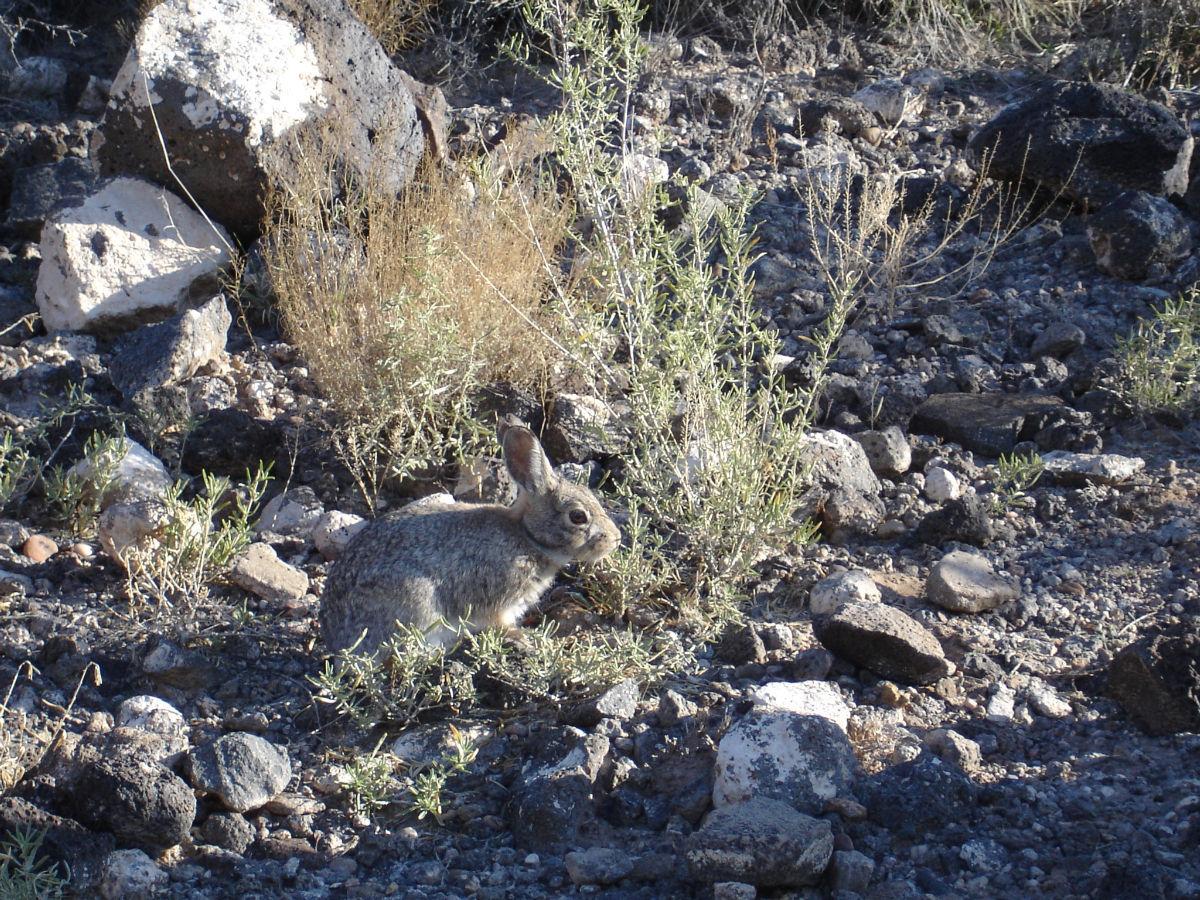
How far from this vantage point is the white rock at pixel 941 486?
5336 millimetres

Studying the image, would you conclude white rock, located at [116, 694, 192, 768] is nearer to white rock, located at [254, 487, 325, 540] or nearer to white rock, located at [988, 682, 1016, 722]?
white rock, located at [254, 487, 325, 540]

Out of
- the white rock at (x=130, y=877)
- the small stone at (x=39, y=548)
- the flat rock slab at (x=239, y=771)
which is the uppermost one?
the flat rock slab at (x=239, y=771)

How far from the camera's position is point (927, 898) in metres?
3.04

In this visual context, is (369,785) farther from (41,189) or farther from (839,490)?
(41,189)

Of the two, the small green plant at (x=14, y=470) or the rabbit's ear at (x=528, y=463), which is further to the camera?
the small green plant at (x=14, y=470)

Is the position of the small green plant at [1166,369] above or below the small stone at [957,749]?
above

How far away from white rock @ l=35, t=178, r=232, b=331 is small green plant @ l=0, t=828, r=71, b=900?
13.0 ft

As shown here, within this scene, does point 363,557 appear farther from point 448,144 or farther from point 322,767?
point 448,144

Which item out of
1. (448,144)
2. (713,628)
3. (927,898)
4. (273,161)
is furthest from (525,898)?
(448,144)

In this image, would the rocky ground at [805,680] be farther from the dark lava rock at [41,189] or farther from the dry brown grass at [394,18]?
the dry brown grass at [394,18]

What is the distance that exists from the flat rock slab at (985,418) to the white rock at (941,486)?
1.22 feet

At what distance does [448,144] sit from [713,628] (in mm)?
4729

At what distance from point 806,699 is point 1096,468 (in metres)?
2.30

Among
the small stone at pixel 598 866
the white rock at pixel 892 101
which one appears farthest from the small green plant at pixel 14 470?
the white rock at pixel 892 101
